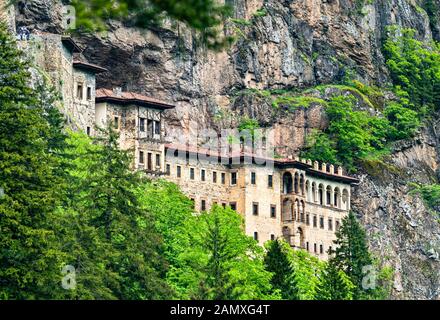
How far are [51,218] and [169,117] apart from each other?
69.5 m

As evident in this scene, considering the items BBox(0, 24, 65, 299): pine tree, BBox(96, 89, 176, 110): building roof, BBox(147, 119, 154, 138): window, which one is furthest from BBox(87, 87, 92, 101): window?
BBox(0, 24, 65, 299): pine tree

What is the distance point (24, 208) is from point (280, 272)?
31639mm

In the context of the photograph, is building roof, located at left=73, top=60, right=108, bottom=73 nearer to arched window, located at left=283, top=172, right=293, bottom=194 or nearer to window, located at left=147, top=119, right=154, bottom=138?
window, located at left=147, top=119, right=154, bottom=138

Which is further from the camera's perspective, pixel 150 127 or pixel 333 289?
pixel 150 127

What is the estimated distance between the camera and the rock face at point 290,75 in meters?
121

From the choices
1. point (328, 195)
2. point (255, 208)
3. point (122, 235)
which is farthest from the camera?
point (328, 195)

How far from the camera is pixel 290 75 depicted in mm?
137625

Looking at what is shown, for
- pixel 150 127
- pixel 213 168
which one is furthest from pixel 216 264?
pixel 213 168

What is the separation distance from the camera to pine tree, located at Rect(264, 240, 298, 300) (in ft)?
255

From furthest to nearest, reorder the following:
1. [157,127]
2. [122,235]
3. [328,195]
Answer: [328,195] < [157,127] < [122,235]

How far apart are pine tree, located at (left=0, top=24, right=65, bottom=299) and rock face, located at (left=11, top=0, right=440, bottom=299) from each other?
56236 mm

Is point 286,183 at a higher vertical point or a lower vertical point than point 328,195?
higher

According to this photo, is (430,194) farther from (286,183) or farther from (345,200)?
(286,183)
